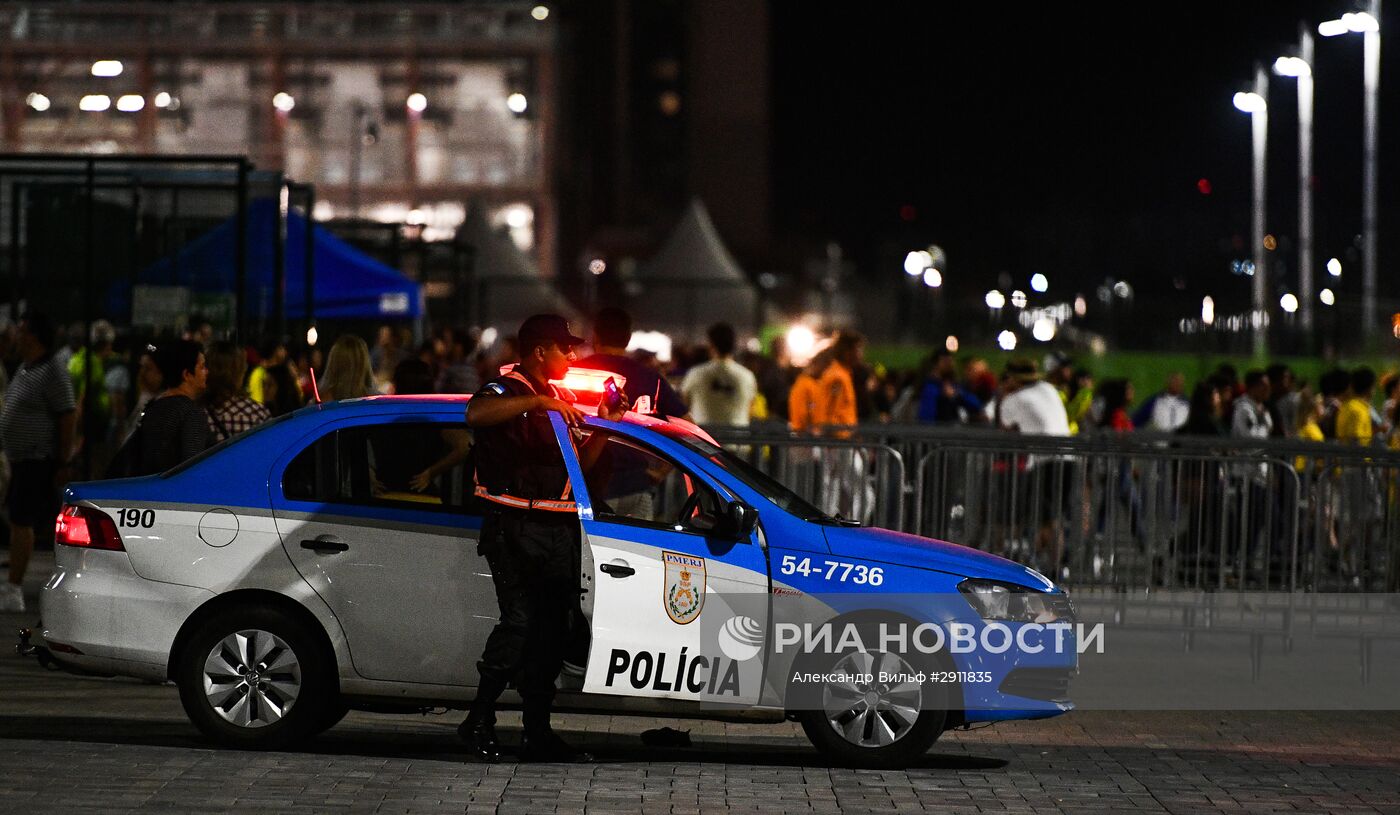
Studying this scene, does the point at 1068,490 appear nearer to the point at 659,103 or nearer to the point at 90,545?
the point at 90,545

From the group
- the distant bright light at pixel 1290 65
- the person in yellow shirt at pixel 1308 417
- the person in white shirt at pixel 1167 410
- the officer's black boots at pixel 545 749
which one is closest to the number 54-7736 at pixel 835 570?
the officer's black boots at pixel 545 749

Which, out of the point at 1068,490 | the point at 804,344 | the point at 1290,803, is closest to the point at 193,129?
the point at 804,344

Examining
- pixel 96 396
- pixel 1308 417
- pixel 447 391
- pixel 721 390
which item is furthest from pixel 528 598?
pixel 1308 417

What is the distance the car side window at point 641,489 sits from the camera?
326 inches

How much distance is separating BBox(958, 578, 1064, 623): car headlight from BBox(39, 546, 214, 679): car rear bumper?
3170mm

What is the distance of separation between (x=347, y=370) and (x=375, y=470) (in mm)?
4618

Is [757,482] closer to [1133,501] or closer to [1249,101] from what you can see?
[1133,501]

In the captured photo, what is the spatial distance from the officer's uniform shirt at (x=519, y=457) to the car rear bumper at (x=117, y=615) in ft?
4.37

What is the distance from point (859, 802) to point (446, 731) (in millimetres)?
2523

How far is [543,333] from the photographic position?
8.34 meters

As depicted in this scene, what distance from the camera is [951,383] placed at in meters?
20.6

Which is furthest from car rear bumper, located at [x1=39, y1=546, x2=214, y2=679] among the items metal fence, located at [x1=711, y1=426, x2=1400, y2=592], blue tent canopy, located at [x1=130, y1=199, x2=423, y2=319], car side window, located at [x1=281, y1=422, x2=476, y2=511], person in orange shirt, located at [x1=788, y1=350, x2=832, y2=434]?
blue tent canopy, located at [x1=130, y1=199, x2=423, y2=319]

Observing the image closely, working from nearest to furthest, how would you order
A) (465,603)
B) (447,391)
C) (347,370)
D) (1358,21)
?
(465,603) → (347,370) → (447,391) → (1358,21)

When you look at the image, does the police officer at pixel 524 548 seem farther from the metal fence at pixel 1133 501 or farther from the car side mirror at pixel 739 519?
the metal fence at pixel 1133 501
